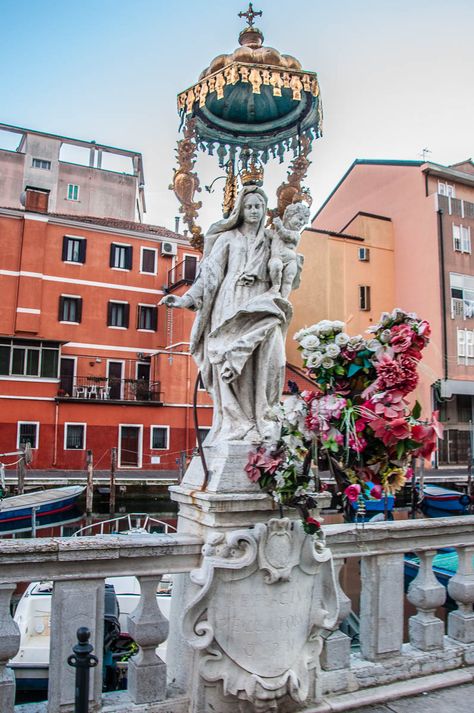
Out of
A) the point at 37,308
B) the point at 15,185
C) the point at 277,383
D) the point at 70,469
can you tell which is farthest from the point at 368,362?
the point at 15,185

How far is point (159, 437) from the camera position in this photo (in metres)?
31.5

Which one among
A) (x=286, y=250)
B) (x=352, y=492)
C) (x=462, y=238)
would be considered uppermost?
(x=462, y=238)

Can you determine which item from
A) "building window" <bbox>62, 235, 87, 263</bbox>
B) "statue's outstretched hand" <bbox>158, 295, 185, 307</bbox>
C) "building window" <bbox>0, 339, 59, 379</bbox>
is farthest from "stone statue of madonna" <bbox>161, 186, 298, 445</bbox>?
"building window" <bbox>62, 235, 87, 263</bbox>

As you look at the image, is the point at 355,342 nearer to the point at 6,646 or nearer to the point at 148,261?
the point at 6,646

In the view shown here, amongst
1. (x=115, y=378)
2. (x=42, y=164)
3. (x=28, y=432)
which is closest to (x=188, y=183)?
(x=28, y=432)

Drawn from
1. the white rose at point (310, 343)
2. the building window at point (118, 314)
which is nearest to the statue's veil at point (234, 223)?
the white rose at point (310, 343)

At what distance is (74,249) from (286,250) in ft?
101

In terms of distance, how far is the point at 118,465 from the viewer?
3080 centimetres

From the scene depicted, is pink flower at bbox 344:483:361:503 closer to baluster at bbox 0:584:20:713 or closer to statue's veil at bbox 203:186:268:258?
baluster at bbox 0:584:20:713

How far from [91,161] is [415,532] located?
146ft

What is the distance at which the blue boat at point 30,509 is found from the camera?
19.3 metres

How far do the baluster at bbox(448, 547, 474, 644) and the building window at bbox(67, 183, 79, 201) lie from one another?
137 ft

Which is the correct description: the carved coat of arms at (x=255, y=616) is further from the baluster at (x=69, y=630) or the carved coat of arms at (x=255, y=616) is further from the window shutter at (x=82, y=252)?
the window shutter at (x=82, y=252)

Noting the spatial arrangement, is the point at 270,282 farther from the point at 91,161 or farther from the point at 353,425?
the point at 91,161
